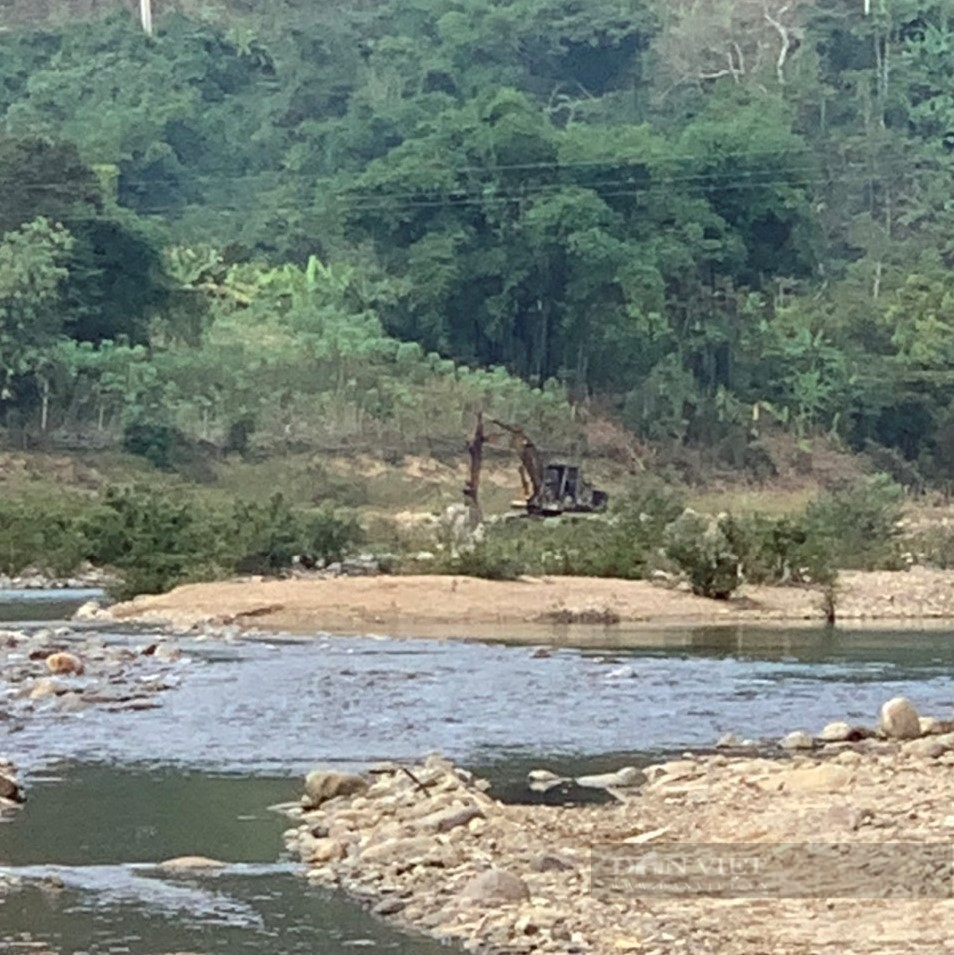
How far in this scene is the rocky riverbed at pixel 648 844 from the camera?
827 centimetres

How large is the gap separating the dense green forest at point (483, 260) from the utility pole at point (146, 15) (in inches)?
207

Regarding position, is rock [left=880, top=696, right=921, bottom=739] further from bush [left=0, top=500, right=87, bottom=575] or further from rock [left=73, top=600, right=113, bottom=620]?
bush [left=0, top=500, right=87, bottom=575]

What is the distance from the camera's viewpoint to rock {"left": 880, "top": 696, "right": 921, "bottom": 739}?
46.9 feet

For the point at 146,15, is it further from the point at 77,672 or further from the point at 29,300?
the point at 77,672

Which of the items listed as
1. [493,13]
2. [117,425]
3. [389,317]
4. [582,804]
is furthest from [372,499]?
[582,804]

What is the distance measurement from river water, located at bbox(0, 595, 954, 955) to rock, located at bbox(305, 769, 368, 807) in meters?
0.28

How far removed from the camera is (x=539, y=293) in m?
58.1

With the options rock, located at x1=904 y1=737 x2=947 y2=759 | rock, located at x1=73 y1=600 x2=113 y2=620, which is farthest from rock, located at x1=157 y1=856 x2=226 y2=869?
rock, located at x1=73 y1=600 x2=113 y2=620

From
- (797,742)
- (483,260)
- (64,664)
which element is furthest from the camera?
(483,260)

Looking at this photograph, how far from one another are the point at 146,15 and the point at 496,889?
7556 centimetres

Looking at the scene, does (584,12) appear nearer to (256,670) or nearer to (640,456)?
(640,456)

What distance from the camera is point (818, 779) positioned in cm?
1166

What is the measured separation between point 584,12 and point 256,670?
204 ft

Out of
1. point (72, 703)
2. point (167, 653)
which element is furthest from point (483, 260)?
point (72, 703)
